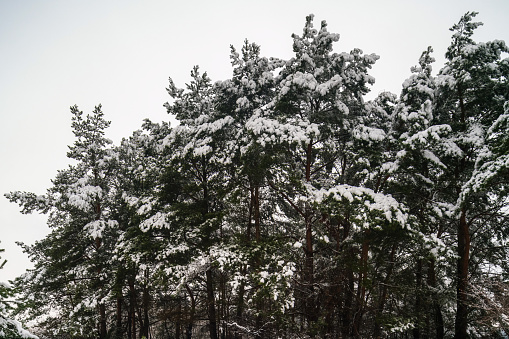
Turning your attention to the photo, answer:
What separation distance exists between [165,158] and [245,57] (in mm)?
5997

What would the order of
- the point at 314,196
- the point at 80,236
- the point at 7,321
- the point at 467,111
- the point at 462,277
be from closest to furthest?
the point at 7,321 < the point at 314,196 < the point at 462,277 < the point at 467,111 < the point at 80,236

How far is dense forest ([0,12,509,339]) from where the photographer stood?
8016 millimetres

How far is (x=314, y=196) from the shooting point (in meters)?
8.39

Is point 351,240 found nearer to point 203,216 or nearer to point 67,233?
point 203,216

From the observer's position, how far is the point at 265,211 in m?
13.9

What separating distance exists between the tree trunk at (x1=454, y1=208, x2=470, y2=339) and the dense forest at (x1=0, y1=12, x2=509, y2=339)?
0.15 ft

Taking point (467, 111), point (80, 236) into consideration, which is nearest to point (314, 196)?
point (467, 111)

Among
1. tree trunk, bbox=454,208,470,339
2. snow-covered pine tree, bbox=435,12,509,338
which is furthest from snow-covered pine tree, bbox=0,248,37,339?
tree trunk, bbox=454,208,470,339

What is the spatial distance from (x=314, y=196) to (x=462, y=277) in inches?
222

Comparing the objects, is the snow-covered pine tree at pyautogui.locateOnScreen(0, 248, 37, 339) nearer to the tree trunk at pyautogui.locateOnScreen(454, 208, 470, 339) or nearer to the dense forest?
the dense forest

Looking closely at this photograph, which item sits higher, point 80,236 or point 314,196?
point 314,196

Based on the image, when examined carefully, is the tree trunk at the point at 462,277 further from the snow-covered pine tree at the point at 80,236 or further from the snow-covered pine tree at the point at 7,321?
the snow-covered pine tree at the point at 80,236

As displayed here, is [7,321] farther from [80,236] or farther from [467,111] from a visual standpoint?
[80,236]

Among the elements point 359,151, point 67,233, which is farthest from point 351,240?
point 67,233
